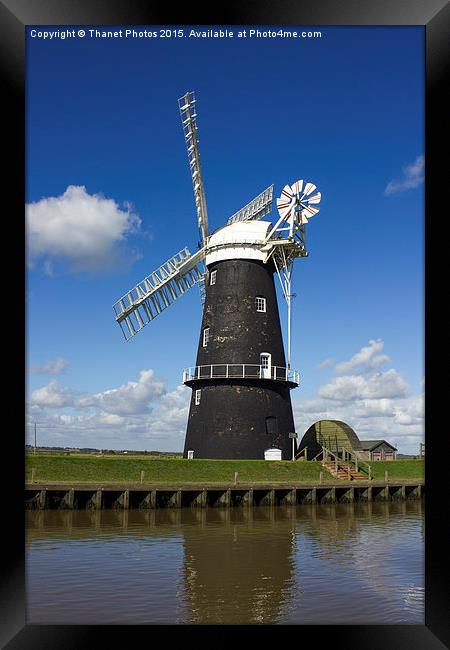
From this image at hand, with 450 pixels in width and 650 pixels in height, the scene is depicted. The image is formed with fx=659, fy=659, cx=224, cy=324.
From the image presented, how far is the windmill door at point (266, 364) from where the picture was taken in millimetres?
30844

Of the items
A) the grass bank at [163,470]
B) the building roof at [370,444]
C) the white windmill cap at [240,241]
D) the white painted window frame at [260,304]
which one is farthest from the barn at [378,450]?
the white windmill cap at [240,241]

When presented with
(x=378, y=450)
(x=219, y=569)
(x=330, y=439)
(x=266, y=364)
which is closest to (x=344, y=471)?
(x=330, y=439)

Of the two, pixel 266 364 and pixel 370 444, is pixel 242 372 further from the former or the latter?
pixel 370 444

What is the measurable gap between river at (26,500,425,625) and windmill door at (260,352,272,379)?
30.0ft

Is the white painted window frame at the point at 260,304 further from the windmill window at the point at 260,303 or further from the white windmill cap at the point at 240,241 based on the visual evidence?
the white windmill cap at the point at 240,241

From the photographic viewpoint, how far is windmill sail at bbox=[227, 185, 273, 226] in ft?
111

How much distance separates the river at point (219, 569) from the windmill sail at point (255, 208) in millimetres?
16397

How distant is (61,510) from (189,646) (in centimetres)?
1791

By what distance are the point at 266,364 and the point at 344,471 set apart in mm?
6250

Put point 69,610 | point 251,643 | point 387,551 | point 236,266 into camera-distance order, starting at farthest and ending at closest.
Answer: point 236,266 → point 387,551 → point 69,610 → point 251,643

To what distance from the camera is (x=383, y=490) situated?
29750 millimetres

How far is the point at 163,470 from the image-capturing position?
87.8ft
